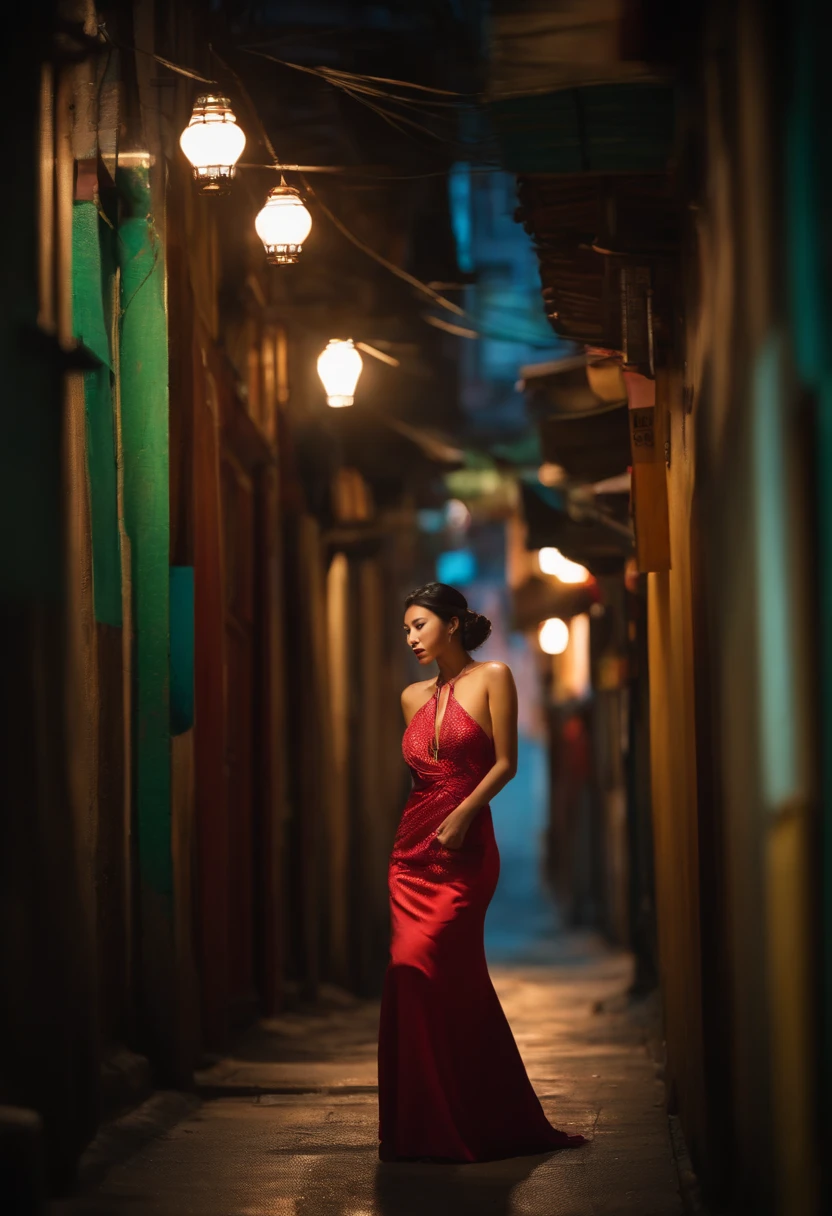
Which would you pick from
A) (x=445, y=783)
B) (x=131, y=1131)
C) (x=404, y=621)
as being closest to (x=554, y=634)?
(x=404, y=621)

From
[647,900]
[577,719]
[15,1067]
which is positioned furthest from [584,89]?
[577,719]

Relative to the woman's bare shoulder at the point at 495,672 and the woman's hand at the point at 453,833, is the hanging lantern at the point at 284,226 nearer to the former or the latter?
the woman's bare shoulder at the point at 495,672

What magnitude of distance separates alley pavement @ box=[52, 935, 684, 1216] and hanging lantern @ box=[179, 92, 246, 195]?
15.2 ft

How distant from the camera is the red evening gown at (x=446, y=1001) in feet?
23.3

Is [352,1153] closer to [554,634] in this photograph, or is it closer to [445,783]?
[445,783]

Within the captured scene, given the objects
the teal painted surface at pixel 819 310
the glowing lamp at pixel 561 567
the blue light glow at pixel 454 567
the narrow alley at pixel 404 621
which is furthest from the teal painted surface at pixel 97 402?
the blue light glow at pixel 454 567

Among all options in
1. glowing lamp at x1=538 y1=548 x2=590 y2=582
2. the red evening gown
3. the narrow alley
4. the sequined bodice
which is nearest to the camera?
the narrow alley

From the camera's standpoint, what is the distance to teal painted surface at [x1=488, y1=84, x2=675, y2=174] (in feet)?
22.7

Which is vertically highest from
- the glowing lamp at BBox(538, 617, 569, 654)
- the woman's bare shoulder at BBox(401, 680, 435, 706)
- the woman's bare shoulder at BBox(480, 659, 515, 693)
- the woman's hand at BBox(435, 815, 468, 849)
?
the glowing lamp at BBox(538, 617, 569, 654)

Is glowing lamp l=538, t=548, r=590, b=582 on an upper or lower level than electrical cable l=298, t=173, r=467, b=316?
lower

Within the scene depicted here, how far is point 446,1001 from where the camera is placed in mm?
7293

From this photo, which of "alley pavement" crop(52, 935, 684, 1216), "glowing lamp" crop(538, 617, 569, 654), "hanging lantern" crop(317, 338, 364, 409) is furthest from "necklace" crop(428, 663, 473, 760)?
"glowing lamp" crop(538, 617, 569, 654)

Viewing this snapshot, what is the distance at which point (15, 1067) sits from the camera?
18.7 feet

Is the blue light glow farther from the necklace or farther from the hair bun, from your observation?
the necklace
